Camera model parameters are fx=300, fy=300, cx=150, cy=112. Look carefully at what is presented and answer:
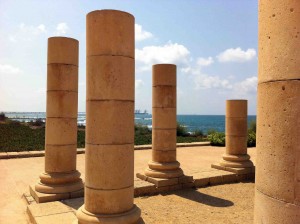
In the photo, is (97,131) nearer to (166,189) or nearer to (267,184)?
(267,184)

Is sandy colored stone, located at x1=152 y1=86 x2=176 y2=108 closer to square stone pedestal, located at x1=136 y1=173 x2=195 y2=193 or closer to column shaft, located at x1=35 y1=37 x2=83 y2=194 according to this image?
square stone pedestal, located at x1=136 y1=173 x2=195 y2=193

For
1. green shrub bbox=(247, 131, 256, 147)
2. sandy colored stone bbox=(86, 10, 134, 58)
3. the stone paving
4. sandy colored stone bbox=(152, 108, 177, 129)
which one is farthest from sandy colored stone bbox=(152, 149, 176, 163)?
green shrub bbox=(247, 131, 256, 147)

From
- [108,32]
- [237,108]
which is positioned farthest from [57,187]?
[237,108]

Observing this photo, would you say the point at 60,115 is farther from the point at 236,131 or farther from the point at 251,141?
the point at 251,141

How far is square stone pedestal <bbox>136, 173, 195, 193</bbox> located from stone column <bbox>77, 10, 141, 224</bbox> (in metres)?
4.80

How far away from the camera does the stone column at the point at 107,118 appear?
634 centimetres

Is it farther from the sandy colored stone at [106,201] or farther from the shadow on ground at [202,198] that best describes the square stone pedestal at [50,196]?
the shadow on ground at [202,198]

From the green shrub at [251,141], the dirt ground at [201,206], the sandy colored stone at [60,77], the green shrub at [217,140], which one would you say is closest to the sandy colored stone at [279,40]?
the dirt ground at [201,206]

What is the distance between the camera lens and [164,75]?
1197 cm

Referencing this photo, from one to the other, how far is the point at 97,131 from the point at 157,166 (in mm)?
6036

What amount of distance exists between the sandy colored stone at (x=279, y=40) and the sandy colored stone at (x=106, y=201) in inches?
155

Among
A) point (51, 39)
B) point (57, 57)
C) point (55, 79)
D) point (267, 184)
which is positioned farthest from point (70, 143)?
point (267, 184)

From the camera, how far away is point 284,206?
366cm

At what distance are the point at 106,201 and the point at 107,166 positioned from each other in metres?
0.75
